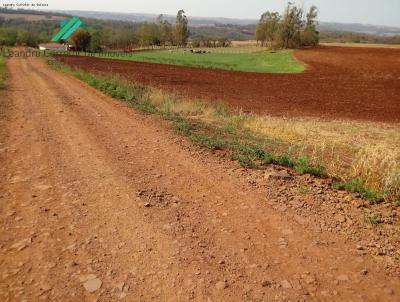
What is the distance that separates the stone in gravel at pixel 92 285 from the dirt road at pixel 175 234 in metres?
0.01

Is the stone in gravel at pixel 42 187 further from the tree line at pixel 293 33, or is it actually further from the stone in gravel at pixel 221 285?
the tree line at pixel 293 33

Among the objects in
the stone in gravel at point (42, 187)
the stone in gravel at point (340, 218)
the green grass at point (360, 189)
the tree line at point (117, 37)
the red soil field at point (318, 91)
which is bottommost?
the red soil field at point (318, 91)

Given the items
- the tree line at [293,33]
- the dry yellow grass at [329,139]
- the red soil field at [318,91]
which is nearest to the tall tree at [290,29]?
the tree line at [293,33]

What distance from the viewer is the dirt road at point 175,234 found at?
3689mm

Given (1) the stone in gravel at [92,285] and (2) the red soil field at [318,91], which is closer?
(1) the stone in gravel at [92,285]

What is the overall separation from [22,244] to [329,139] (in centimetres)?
1097

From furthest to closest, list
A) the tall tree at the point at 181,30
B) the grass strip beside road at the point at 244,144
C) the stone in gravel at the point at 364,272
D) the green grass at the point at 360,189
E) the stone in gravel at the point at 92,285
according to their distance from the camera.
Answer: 1. the tall tree at the point at 181,30
2. the grass strip beside road at the point at 244,144
3. the green grass at the point at 360,189
4. the stone in gravel at the point at 364,272
5. the stone in gravel at the point at 92,285

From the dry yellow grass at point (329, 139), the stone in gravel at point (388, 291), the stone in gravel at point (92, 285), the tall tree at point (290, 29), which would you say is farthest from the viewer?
the tall tree at point (290, 29)

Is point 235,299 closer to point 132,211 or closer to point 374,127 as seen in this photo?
point 132,211

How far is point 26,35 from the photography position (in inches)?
4899

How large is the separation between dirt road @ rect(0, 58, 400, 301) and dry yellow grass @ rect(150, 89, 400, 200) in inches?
54.4

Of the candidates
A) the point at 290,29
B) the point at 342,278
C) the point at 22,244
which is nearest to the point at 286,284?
the point at 342,278

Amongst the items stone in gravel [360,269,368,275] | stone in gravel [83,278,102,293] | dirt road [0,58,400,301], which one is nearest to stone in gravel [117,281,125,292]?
dirt road [0,58,400,301]

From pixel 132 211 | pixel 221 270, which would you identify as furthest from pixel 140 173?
pixel 221 270
